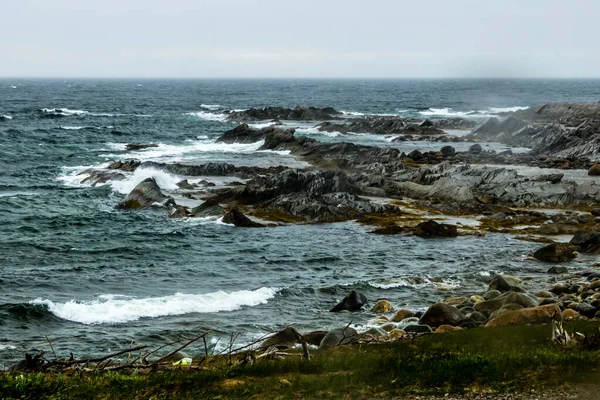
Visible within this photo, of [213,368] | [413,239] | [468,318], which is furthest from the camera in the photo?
[413,239]

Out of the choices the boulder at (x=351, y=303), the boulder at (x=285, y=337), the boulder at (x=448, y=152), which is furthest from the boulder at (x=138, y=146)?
the boulder at (x=285, y=337)

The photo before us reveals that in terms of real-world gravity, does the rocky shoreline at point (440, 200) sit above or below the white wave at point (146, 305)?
above

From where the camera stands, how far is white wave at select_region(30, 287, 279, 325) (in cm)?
2125

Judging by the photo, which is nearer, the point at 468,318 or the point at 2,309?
the point at 468,318

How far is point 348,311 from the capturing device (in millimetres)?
21578

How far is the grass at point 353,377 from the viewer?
10.1 meters

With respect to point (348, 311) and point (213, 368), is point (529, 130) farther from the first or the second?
point (213, 368)

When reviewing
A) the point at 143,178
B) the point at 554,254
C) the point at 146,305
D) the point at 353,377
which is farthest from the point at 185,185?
the point at 353,377

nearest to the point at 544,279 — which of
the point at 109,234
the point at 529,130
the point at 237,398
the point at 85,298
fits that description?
the point at 85,298

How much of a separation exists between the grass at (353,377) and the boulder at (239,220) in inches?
895

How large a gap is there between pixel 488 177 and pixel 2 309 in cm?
2857

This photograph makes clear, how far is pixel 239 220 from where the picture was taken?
3441 centimetres

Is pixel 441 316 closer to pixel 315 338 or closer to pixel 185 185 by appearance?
pixel 315 338

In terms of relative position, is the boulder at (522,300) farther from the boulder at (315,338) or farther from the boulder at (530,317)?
the boulder at (315,338)
